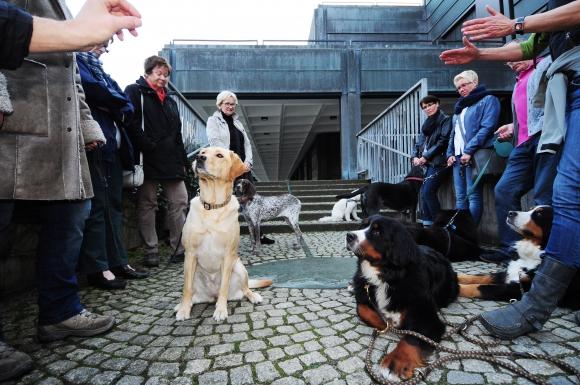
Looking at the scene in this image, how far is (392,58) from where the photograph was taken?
13438 mm

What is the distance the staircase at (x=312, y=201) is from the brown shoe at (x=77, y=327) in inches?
171

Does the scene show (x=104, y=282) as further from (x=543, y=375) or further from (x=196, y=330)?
(x=543, y=375)

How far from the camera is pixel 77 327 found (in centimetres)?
207

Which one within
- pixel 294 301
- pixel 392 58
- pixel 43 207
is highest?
pixel 392 58

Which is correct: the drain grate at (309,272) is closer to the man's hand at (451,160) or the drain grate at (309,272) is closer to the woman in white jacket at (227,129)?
the woman in white jacket at (227,129)

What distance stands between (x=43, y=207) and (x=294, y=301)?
1911 millimetres

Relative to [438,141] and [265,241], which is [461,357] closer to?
[438,141]

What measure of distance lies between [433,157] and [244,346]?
4.28 m

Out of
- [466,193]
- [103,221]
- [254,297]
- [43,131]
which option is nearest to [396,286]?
[254,297]

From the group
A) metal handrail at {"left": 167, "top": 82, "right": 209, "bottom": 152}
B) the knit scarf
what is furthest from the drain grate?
metal handrail at {"left": 167, "top": 82, "right": 209, "bottom": 152}

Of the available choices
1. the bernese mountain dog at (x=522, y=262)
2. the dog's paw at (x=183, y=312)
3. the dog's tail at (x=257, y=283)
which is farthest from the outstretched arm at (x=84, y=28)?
the bernese mountain dog at (x=522, y=262)

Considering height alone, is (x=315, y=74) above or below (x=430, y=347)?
above

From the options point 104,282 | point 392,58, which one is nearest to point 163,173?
point 104,282

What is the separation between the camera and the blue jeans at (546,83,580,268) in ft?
5.88
